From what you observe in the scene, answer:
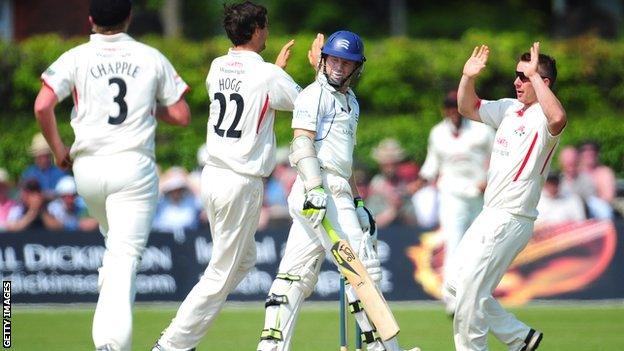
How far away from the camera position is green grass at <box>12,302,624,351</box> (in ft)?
34.9

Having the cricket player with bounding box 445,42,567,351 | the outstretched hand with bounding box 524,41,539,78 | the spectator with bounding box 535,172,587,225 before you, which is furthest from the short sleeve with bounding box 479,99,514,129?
the spectator with bounding box 535,172,587,225

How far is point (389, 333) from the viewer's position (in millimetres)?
8227

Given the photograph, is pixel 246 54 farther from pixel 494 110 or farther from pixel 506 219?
pixel 506 219

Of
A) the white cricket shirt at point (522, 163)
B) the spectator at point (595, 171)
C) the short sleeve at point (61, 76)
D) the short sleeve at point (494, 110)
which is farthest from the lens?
the spectator at point (595, 171)

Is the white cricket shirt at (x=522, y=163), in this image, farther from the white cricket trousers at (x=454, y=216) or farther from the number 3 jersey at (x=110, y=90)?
the white cricket trousers at (x=454, y=216)

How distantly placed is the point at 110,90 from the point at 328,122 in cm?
144

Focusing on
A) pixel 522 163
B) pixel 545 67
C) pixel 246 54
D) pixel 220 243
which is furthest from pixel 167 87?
pixel 545 67

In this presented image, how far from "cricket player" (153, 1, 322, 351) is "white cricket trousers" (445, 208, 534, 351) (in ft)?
4.92

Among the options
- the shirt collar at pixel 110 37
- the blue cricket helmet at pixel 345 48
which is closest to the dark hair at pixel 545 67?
the blue cricket helmet at pixel 345 48

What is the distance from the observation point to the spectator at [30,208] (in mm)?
15414

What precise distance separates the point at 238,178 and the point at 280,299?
2.99 ft

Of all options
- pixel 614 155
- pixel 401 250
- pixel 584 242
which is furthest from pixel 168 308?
pixel 614 155

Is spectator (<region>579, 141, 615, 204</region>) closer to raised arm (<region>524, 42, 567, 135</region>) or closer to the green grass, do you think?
the green grass

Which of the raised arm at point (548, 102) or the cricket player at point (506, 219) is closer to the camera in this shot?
the raised arm at point (548, 102)
